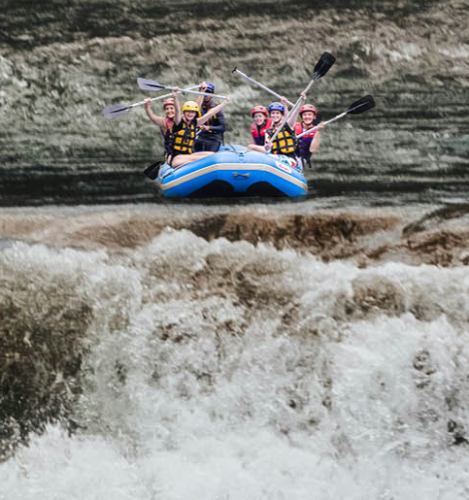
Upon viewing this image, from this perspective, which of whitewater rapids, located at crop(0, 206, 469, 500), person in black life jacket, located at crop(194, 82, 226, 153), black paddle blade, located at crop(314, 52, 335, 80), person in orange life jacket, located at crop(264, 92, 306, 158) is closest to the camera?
whitewater rapids, located at crop(0, 206, 469, 500)

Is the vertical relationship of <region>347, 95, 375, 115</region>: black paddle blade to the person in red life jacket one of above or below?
above

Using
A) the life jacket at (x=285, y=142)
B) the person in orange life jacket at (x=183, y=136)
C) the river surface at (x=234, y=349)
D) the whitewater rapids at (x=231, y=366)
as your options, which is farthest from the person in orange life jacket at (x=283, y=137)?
the whitewater rapids at (x=231, y=366)

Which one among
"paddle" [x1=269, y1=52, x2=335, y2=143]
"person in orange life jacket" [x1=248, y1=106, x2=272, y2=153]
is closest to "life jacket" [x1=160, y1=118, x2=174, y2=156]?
→ "person in orange life jacket" [x1=248, y1=106, x2=272, y2=153]

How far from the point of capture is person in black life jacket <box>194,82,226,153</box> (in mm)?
9867

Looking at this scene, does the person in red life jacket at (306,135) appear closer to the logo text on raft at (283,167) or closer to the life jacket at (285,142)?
the life jacket at (285,142)

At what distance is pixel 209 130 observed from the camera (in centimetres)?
991

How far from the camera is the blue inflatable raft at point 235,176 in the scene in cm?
873

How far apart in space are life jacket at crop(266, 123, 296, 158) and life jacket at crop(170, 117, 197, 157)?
91 centimetres

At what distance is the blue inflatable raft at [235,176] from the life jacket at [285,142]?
10.0 inches

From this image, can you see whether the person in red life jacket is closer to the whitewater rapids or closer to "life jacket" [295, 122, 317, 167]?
A: "life jacket" [295, 122, 317, 167]

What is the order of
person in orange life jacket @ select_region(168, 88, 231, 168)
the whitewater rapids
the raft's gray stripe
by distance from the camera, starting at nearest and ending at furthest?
the whitewater rapids → the raft's gray stripe → person in orange life jacket @ select_region(168, 88, 231, 168)

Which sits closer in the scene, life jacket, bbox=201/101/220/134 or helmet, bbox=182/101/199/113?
helmet, bbox=182/101/199/113

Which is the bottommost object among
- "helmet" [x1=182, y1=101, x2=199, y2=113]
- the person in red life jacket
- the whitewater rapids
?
the whitewater rapids

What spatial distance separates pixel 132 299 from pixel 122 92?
1079 cm
